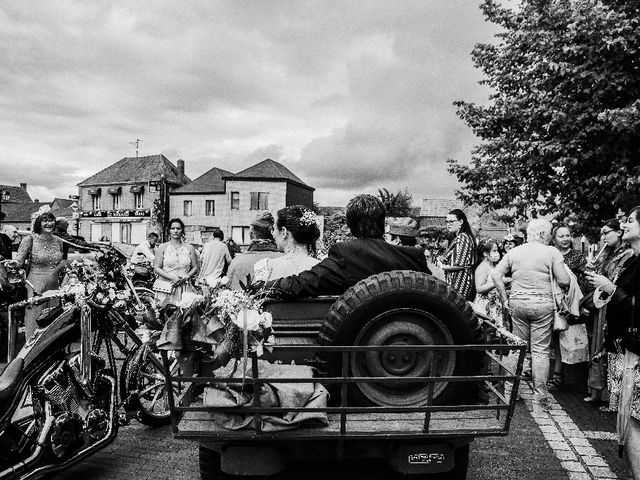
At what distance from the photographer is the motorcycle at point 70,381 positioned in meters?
3.64

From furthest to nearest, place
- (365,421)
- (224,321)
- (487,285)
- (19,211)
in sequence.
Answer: (19,211)
(487,285)
(365,421)
(224,321)

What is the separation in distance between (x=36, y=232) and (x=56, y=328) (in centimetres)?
410

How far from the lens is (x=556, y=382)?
698 centimetres

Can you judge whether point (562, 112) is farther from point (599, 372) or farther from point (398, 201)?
point (398, 201)

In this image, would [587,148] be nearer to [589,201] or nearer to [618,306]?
[589,201]

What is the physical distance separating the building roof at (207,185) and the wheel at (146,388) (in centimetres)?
4958

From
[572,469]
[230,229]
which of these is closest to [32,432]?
[572,469]

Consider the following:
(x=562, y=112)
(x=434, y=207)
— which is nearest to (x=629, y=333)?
(x=562, y=112)

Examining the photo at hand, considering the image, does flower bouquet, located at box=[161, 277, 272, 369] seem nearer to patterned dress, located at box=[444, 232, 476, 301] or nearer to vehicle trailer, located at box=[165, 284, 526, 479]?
vehicle trailer, located at box=[165, 284, 526, 479]

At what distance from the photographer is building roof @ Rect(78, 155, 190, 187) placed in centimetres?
5900

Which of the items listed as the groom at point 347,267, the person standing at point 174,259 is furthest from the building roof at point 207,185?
the groom at point 347,267

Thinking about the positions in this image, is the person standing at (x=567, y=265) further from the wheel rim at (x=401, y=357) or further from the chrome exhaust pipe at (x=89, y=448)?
the chrome exhaust pipe at (x=89, y=448)

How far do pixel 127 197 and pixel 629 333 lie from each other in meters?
59.3

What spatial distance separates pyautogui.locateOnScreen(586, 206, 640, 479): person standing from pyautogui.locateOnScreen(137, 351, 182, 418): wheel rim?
3412mm
